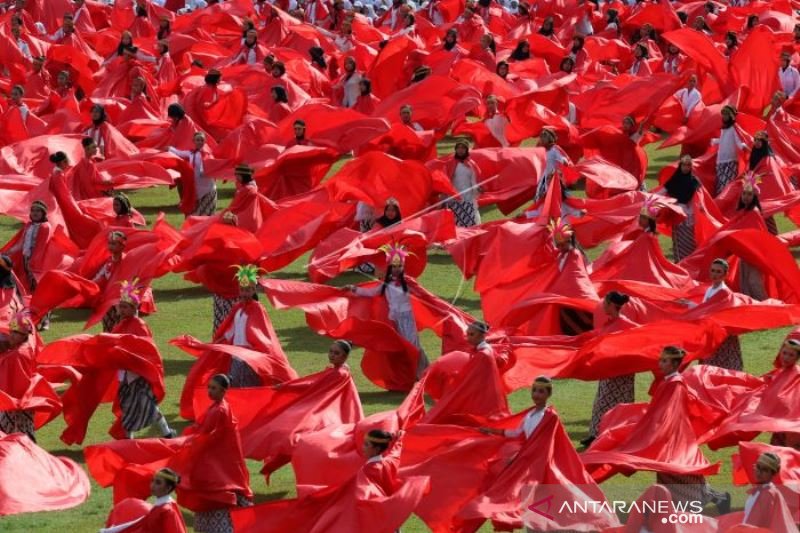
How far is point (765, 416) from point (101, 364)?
6180 mm

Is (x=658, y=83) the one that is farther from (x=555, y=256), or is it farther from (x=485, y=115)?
(x=555, y=256)

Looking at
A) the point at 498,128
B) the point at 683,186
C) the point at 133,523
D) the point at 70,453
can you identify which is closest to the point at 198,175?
the point at 498,128

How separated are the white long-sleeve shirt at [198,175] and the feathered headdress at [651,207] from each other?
659 cm

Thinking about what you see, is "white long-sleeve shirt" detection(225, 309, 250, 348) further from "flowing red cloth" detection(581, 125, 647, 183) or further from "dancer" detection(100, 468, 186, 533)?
"flowing red cloth" detection(581, 125, 647, 183)

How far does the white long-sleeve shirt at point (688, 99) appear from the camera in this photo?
29344 mm

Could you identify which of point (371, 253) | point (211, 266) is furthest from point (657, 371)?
point (211, 266)

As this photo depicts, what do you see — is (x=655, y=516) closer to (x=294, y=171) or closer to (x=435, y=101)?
(x=294, y=171)

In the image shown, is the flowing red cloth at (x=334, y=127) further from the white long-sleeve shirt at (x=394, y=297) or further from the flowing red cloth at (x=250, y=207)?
the white long-sleeve shirt at (x=394, y=297)

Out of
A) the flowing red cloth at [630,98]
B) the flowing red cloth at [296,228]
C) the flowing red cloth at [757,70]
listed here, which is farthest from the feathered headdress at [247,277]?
the flowing red cloth at [757,70]

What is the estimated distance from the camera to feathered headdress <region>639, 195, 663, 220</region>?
70.9 feet

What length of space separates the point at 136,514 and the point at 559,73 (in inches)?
678

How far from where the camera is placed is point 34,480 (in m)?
16.9

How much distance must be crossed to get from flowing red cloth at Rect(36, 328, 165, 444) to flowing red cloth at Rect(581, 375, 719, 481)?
4536mm

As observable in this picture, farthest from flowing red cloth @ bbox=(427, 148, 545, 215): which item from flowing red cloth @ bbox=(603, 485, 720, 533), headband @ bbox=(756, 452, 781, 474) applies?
headband @ bbox=(756, 452, 781, 474)
